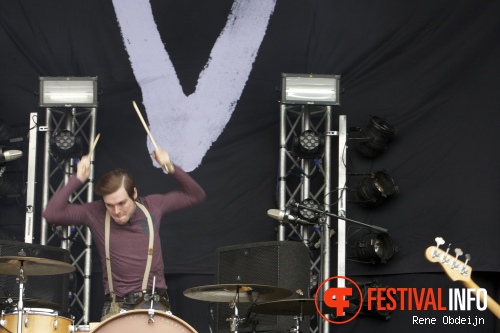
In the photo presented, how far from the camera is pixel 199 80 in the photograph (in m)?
9.81

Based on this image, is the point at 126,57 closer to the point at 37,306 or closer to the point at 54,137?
the point at 54,137

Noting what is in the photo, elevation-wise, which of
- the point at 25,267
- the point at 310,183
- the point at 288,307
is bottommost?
the point at 288,307

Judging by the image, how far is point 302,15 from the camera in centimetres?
980

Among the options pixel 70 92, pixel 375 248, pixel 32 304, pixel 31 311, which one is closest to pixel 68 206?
pixel 32 304

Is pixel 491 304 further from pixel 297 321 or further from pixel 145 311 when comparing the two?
pixel 145 311

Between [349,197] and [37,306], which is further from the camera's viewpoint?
[349,197]

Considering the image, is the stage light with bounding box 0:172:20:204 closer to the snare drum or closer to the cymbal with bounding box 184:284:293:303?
the snare drum

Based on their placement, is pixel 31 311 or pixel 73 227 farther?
pixel 73 227

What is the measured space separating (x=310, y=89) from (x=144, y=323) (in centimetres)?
364

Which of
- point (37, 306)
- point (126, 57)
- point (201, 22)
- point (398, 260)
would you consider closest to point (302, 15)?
point (201, 22)

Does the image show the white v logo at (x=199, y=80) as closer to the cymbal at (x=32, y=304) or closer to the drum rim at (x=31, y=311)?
the cymbal at (x=32, y=304)

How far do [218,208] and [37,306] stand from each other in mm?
2567

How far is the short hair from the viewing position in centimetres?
739
